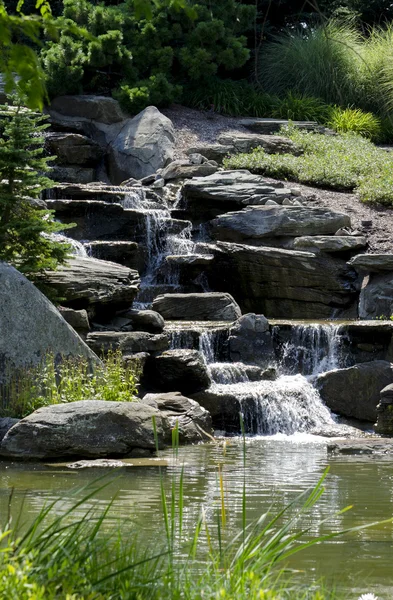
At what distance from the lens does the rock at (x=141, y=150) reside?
21.5 m

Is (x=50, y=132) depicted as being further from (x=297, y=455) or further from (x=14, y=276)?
(x=297, y=455)

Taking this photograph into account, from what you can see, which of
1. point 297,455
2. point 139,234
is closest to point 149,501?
point 297,455

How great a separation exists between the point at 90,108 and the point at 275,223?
765 cm

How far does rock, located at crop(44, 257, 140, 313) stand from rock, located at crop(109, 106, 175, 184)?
8.31 metres

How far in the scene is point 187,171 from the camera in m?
19.9

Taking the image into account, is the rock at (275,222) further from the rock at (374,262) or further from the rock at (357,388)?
the rock at (357,388)

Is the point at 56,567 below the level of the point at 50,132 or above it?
below

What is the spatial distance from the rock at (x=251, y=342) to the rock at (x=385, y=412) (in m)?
2.46

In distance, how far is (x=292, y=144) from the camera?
21.8m

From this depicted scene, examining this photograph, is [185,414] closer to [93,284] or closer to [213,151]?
[93,284]

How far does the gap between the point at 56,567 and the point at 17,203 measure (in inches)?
370

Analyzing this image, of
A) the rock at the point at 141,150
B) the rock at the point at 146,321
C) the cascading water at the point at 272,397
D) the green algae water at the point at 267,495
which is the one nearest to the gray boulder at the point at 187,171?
the rock at the point at 141,150

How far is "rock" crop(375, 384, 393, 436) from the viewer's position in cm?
1090

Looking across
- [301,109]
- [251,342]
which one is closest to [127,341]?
[251,342]
